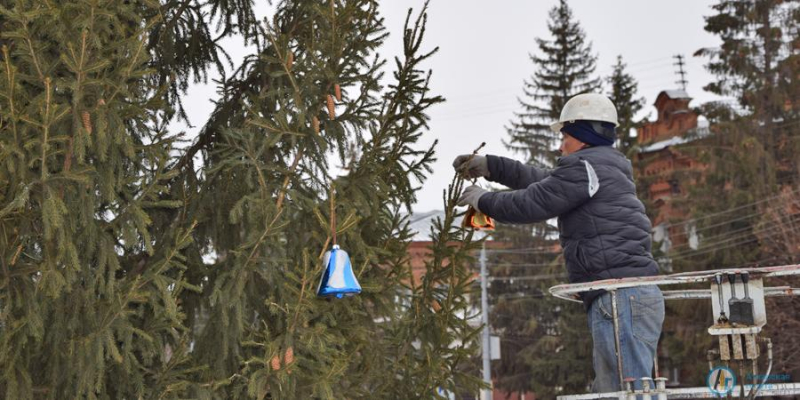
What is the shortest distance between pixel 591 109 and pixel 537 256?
125 ft

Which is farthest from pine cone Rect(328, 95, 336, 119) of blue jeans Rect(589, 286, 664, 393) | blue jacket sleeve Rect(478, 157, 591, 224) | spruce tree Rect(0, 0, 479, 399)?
blue jeans Rect(589, 286, 664, 393)

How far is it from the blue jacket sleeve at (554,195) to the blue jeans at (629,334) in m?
0.50

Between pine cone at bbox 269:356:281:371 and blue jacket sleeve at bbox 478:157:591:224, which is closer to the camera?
blue jacket sleeve at bbox 478:157:591:224

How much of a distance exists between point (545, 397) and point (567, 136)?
3499cm

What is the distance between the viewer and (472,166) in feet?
19.7

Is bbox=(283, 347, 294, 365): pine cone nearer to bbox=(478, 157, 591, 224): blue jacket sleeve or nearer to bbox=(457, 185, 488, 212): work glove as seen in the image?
bbox=(457, 185, 488, 212): work glove

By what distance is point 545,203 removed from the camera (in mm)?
5027

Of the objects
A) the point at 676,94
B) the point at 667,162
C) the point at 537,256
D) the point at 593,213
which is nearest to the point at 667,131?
the point at 676,94

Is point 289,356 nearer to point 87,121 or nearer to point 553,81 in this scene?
point 87,121

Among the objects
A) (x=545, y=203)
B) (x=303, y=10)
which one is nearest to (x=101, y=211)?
(x=303, y=10)

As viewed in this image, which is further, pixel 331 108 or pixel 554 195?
pixel 331 108

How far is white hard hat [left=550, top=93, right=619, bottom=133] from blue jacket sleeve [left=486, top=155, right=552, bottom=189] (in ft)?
2.38

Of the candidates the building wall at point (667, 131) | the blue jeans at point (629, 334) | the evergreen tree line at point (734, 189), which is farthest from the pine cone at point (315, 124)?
the building wall at point (667, 131)

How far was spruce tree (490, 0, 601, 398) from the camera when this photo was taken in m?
40.7
